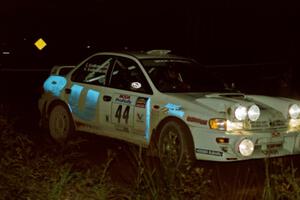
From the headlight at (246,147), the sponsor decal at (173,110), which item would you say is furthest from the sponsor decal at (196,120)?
the headlight at (246,147)

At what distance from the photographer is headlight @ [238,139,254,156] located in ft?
27.0

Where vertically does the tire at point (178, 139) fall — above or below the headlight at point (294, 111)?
below

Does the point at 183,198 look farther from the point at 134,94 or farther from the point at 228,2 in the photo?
the point at 228,2

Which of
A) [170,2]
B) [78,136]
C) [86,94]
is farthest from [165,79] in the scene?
[170,2]

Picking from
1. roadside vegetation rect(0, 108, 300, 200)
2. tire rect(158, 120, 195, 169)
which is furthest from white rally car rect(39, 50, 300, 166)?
roadside vegetation rect(0, 108, 300, 200)

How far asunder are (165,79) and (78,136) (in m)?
1.92

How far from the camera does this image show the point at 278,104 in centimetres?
891

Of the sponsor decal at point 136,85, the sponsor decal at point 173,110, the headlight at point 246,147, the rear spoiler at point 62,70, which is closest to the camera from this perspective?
the headlight at point 246,147

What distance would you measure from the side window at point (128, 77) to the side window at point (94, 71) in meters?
0.18

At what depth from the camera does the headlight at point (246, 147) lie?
8.23m

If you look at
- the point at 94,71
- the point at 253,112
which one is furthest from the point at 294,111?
the point at 94,71

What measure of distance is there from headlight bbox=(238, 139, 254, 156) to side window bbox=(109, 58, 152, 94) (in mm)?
1484

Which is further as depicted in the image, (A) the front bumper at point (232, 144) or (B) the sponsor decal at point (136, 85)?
(B) the sponsor decal at point (136, 85)

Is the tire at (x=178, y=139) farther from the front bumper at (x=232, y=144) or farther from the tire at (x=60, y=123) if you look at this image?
A: the tire at (x=60, y=123)
